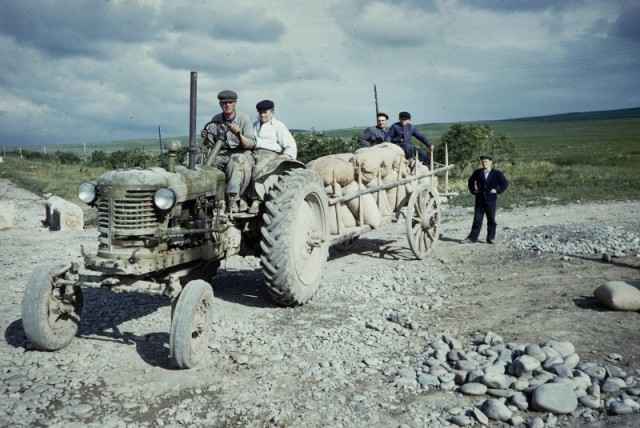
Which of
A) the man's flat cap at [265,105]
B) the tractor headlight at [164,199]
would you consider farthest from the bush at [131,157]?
the tractor headlight at [164,199]

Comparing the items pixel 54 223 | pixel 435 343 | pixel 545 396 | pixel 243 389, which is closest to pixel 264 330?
pixel 243 389

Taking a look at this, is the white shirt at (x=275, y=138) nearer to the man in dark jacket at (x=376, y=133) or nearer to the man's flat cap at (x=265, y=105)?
the man's flat cap at (x=265, y=105)

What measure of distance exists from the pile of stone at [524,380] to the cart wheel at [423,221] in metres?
3.72

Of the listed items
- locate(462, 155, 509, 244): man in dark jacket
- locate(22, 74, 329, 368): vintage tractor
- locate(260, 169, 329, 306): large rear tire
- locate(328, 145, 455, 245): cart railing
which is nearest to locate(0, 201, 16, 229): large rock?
locate(22, 74, 329, 368): vintage tractor

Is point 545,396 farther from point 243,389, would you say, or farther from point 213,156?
point 213,156

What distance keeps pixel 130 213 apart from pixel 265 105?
2727 mm

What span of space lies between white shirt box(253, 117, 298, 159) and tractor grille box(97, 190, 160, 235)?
2287mm

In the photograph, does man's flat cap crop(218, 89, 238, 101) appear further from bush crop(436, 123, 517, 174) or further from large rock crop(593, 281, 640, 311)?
bush crop(436, 123, 517, 174)

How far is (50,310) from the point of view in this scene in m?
4.57

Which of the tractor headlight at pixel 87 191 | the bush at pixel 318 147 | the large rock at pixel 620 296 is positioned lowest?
the large rock at pixel 620 296

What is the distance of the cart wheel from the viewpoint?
8234 millimetres

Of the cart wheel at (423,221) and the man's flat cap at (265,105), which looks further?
the cart wheel at (423,221)

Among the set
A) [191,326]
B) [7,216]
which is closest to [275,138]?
[191,326]

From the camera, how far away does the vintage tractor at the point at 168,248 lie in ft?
14.3
